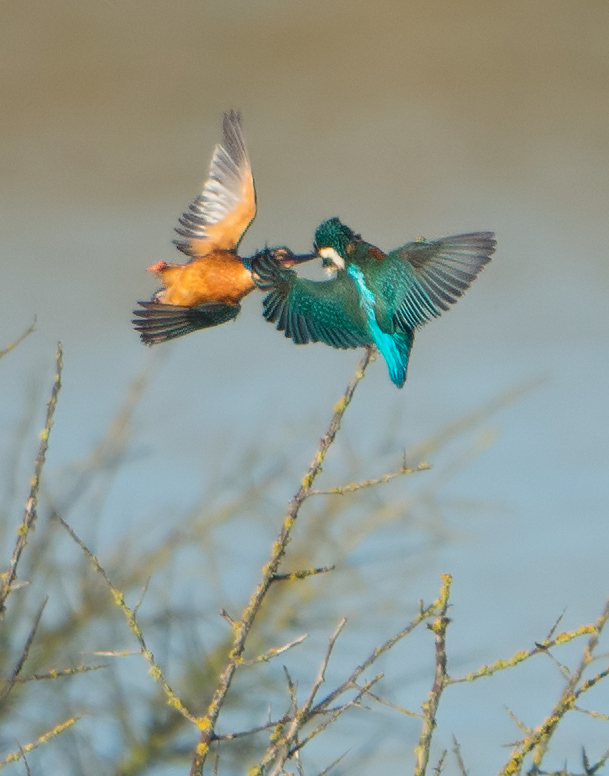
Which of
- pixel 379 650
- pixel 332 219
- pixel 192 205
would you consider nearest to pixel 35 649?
pixel 192 205

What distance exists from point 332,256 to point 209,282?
0.17m

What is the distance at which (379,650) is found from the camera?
1.29 meters

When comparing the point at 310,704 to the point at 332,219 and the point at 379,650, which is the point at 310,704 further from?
the point at 332,219

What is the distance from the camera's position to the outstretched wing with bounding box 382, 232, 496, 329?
166cm

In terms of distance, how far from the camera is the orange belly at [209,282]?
172 centimetres

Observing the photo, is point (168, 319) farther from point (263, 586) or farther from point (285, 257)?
point (263, 586)

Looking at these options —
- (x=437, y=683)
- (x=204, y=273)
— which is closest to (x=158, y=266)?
(x=204, y=273)

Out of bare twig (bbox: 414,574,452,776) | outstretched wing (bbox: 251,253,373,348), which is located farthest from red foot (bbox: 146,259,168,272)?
bare twig (bbox: 414,574,452,776)

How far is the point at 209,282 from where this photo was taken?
1730 mm

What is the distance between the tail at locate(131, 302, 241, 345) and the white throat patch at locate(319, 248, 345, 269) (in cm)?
15

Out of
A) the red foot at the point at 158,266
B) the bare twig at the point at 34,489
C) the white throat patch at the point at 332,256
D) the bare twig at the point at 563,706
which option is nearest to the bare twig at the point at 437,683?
the bare twig at the point at 563,706

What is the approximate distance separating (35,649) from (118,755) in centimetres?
37

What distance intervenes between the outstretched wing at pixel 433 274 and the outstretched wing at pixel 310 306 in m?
0.05

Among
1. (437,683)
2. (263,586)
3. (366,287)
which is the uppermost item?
(366,287)
